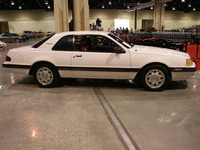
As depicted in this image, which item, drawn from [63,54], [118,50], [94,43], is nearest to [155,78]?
[118,50]

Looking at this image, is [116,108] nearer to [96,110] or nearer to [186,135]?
[96,110]

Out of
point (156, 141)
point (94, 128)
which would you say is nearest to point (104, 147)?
point (94, 128)

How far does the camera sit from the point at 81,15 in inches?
526

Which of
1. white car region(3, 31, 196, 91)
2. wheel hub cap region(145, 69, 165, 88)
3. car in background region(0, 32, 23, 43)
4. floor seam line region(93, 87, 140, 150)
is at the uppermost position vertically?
car in background region(0, 32, 23, 43)

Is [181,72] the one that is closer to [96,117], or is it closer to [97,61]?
[97,61]

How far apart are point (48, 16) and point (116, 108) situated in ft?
153

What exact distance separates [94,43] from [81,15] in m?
9.17

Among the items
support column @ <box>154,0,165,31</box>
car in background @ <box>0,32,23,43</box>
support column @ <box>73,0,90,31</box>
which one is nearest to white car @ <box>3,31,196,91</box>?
support column @ <box>73,0,90,31</box>

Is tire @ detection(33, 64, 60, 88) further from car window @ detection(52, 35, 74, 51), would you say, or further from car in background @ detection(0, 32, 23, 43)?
car in background @ detection(0, 32, 23, 43)

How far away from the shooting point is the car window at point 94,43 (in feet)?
15.5

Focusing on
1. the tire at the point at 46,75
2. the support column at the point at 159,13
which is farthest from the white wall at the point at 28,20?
the tire at the point at 46,75

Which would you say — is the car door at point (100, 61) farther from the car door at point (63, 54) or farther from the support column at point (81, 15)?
the support column at point (81, 15)

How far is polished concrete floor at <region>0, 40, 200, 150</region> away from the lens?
8.53 ft

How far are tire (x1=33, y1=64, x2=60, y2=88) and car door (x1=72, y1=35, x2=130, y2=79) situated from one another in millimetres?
506
